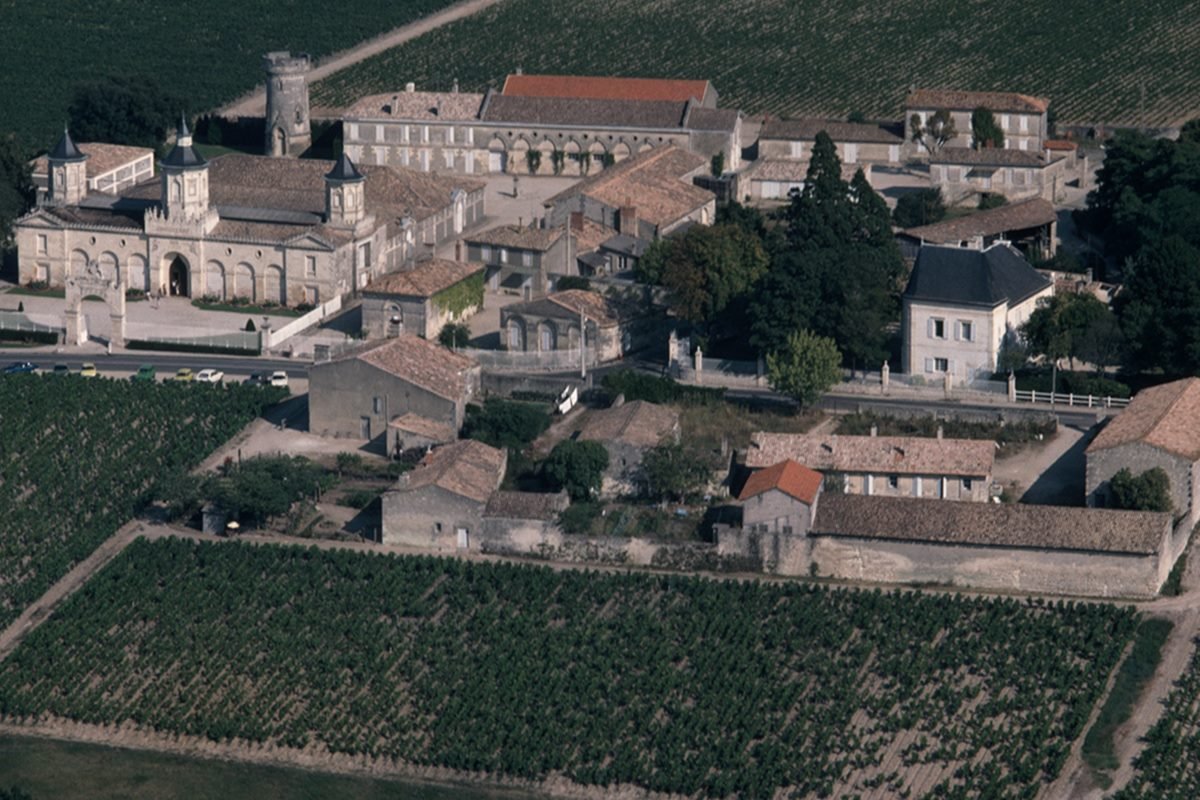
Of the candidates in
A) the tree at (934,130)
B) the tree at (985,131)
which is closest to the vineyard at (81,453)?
the tree at (934,130)

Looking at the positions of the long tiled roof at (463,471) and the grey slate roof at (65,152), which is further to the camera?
the grey slate roof at (65,152)

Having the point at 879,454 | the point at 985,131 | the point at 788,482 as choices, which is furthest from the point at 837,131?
the point at 788,482

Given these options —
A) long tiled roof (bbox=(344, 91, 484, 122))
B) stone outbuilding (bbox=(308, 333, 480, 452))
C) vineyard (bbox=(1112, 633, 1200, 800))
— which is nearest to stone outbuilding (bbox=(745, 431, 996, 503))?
stone outbuilding (bbox=(308, 333, 480, 452))

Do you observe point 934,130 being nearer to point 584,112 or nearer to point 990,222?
point 584,112

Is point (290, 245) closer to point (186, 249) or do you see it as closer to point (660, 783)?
point (186, 249)

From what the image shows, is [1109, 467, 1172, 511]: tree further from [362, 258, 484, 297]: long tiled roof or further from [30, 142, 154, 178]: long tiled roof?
[30, 142, 154, 178]: long tiled roof

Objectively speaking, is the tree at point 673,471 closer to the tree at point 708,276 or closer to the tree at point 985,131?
the tree at point 708,276

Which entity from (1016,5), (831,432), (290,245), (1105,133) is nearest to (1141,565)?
(831,432)
